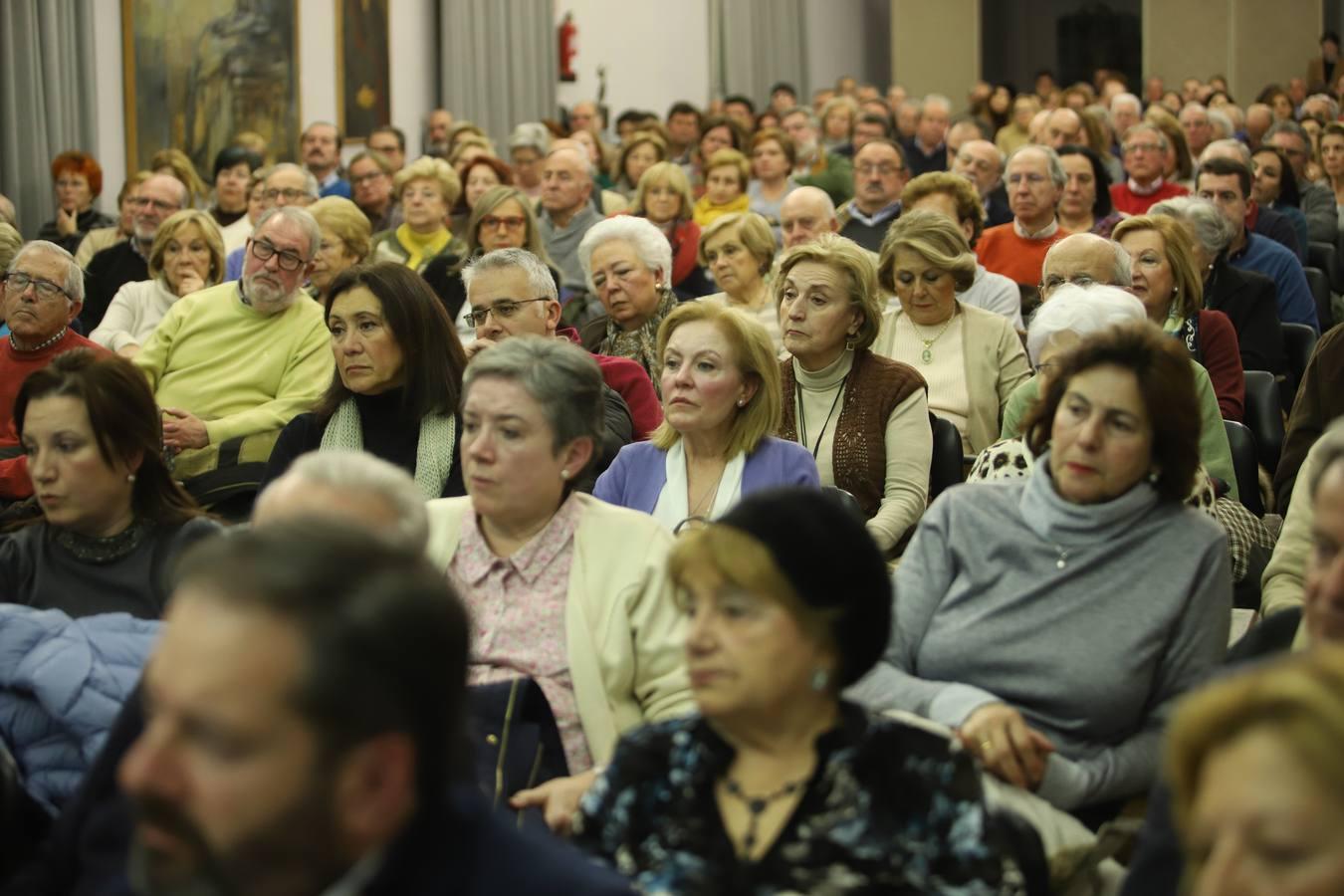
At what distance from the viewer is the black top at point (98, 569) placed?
303 centimetres

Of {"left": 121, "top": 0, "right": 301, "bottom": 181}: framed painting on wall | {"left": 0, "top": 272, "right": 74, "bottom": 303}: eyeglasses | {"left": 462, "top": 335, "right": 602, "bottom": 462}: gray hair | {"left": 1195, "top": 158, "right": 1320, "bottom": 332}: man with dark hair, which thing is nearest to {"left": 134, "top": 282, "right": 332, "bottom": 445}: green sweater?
{"left": 0, "top": 272, "right": 74, "bottom": 303}: eyeglasses

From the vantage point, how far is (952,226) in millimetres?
4875

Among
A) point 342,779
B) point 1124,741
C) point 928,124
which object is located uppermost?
point 928,124

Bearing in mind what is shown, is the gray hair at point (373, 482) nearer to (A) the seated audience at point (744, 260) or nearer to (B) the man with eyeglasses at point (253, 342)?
(B) the man with eyeglasses at point (253, 342)

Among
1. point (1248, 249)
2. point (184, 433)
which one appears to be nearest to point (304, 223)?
point (184, 433)

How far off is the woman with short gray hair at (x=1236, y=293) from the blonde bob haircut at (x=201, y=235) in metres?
3.50

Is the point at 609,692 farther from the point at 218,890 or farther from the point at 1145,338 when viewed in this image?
the point at 218,890

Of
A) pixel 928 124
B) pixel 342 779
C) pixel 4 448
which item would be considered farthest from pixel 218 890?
pixel 928 124

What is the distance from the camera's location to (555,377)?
291 cm

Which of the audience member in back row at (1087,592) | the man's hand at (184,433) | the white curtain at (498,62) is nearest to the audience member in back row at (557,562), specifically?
the audience member in back row at (1087,592)

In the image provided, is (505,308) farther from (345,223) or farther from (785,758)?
(785,758)

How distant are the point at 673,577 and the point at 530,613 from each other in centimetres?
75

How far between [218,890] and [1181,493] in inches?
70.4

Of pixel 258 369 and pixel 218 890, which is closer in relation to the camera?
pixel 218 890
